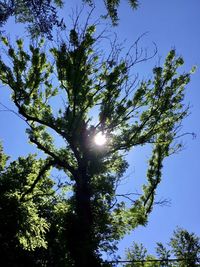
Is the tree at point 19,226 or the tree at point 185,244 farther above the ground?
the tree at point 185,244

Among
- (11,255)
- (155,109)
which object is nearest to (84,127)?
(155,109)

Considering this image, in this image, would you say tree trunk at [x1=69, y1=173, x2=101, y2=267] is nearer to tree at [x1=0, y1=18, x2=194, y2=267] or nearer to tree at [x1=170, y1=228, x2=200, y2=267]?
tree at [x1=0, y1=18, x2=194, y2=267]

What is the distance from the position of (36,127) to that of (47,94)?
174 centimetres

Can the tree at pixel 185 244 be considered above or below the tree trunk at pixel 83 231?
above

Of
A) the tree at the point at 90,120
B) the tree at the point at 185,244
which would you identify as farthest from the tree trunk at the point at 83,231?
the tree at the point at 185,244

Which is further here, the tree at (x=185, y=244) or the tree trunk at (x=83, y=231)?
the tree at (x=185, y=244)

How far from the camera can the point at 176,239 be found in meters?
26.1

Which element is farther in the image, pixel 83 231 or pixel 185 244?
pixel 185 244

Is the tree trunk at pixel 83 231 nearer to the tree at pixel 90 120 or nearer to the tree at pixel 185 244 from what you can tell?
the tree at pixel 90 120

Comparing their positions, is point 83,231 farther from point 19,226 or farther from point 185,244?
point 185,244

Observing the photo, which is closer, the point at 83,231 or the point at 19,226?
the point at 83,231

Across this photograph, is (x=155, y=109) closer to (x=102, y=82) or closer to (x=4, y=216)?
(x=102, y=82)

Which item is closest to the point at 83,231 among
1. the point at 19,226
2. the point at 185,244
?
the point at 19,226

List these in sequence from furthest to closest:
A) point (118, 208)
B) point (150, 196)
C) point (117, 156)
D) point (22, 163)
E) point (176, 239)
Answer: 1. point (176, 239)
2. point (22, 163)
3. point (150, 196)
4. point (117, 156)
5. point (118, 208)
